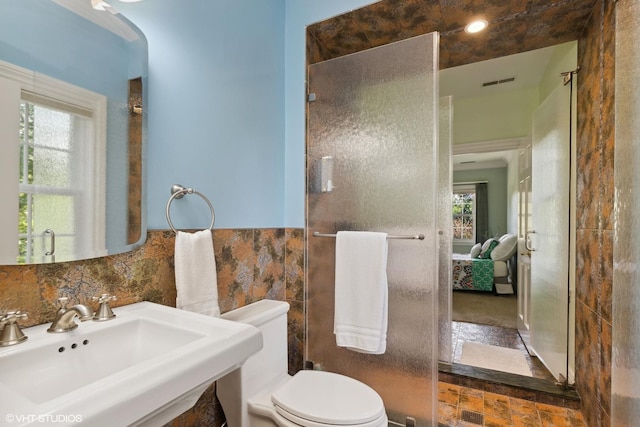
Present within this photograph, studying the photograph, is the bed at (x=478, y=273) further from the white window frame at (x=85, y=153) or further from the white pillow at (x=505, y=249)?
the white window frame at (x=85, y=153)

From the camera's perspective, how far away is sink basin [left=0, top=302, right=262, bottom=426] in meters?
0.53

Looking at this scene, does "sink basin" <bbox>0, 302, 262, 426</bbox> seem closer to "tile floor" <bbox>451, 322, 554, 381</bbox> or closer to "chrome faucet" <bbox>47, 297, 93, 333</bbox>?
"chrome faucet" <bbox>47, 297, 93, 333</bbox>

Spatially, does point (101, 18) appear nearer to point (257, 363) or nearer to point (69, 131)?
point (69, 131)

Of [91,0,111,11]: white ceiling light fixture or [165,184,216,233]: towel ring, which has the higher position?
[91,0,111,11]: white ceiling light fixture

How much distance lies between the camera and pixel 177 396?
0.65 metres

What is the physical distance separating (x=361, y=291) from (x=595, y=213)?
1.28 m

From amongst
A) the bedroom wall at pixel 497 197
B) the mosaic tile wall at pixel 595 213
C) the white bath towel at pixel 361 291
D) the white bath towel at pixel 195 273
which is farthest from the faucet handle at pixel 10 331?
the bedroom wall at pixel 497 197

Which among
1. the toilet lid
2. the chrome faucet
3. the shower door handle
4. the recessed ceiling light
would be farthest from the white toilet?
the shower door handle

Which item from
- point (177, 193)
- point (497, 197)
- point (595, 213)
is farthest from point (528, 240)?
point (497, 197)

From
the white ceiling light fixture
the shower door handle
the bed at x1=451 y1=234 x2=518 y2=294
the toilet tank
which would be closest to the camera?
the white ceiling light fixture

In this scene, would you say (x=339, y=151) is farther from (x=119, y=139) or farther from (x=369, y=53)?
(x=119, y=139)

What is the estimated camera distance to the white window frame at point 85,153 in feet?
2.60

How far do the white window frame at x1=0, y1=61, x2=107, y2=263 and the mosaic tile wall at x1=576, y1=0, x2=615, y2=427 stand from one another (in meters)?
2.08

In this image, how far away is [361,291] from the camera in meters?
1.62
